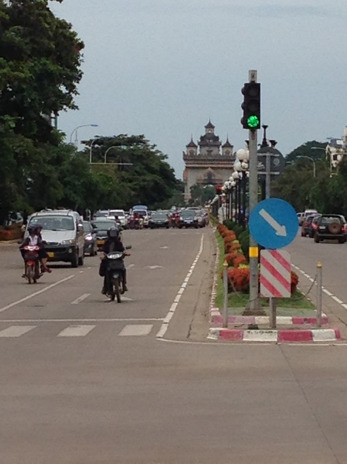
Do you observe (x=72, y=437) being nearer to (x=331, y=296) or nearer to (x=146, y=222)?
(x=331, y=296)

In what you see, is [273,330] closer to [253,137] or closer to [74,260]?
[253,137]

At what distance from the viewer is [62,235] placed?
37.8 metres

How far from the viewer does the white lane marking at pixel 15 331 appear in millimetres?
18128

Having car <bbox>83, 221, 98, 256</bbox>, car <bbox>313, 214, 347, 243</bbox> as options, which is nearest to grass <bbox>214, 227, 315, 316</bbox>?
car <bbox>83, 221, 98, 256</bbox>

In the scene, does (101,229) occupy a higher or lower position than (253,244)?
lower

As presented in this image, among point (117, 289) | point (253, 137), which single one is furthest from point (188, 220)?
point (253, 137)

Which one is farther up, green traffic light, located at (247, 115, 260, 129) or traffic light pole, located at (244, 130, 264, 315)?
green traffic light, located at (247, 115, 260, 129)

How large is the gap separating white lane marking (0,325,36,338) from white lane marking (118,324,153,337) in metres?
1.67

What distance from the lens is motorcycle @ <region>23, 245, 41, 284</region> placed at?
29875 mm

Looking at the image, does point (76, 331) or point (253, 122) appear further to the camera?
point (253, 122)

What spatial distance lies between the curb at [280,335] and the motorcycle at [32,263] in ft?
43.8

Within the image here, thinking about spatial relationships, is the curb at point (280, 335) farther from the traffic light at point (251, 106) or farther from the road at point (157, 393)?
the traffic light at point (251, 106)

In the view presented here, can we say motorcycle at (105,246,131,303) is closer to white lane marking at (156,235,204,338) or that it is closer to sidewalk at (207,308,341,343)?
white lane marking at (156,235,204,338)

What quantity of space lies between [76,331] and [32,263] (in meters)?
12.2
